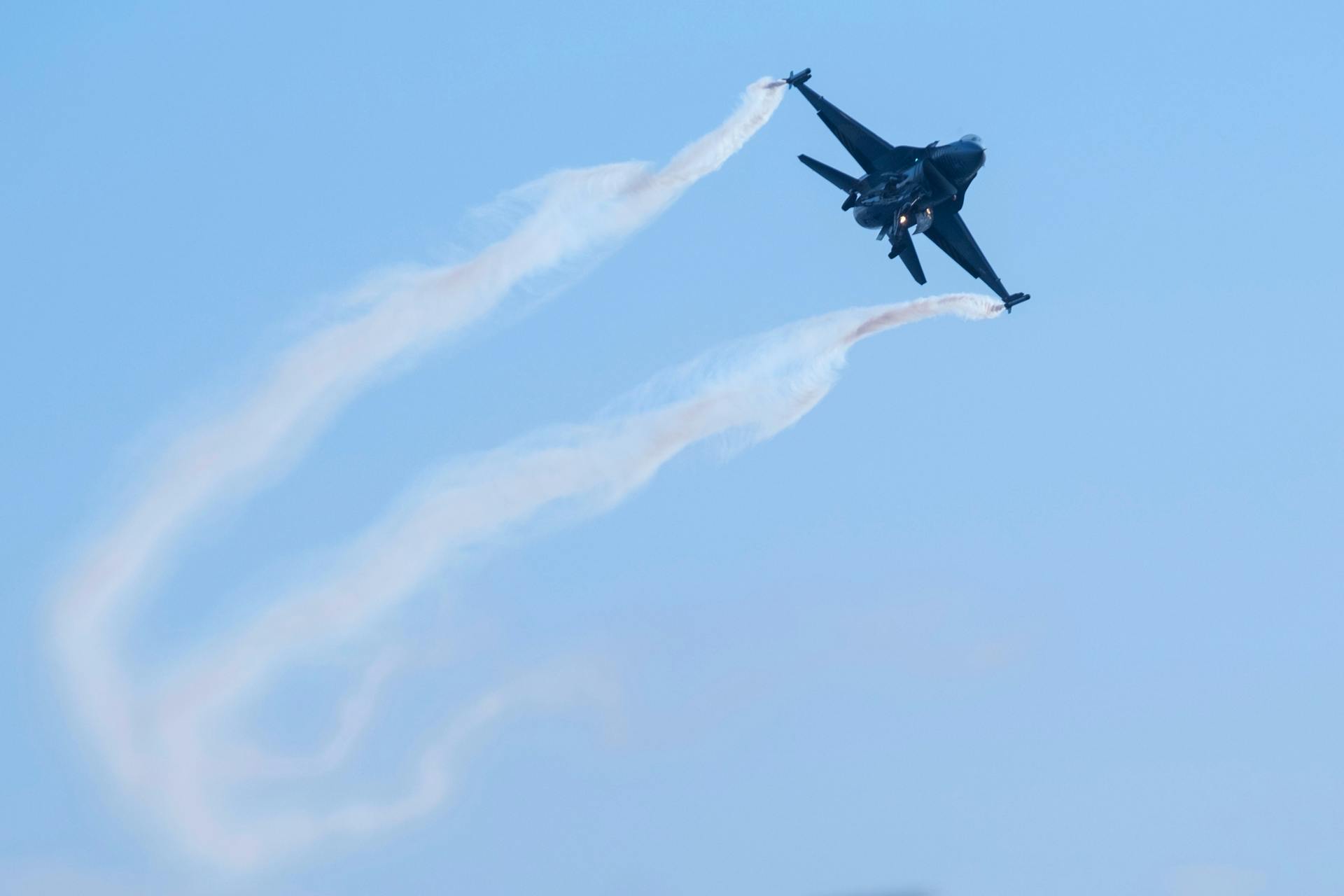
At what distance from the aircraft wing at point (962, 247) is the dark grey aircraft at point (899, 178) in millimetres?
355

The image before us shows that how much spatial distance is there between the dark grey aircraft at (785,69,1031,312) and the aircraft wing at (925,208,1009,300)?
36 centimetres

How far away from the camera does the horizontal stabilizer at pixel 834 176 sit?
184 meters

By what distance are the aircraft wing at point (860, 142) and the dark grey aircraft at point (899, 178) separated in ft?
0.12

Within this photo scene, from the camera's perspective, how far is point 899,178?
600 feet

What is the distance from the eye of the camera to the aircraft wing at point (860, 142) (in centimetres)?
18412

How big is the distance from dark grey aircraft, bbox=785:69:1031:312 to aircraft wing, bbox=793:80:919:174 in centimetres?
4

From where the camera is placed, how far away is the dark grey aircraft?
18188 cm

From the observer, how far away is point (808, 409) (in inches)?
7407

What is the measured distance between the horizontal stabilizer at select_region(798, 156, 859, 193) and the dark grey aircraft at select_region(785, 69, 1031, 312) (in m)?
0.04

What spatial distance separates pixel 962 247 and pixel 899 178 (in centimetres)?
875

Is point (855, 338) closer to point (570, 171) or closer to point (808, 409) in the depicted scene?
point (808, 409)

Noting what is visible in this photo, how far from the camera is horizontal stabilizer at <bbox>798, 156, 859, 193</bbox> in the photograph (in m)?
184

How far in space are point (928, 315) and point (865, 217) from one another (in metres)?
8.71

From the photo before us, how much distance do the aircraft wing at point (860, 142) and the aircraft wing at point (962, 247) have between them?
5.18 m
